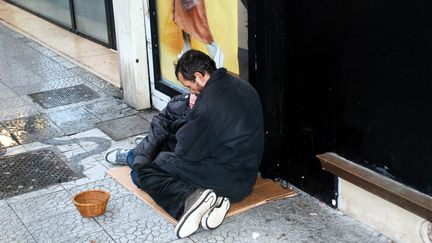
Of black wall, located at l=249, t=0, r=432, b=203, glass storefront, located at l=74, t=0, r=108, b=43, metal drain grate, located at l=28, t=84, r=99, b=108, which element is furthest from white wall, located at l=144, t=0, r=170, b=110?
glass storefront, located at l=74, t=0, r=108, b=43

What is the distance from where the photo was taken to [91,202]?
4.20 meters

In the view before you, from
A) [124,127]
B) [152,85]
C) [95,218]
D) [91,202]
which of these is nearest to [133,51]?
[152,85]

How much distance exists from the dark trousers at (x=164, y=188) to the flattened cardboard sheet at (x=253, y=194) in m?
0.09

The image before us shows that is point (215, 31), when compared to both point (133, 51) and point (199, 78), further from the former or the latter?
point (133, 51)

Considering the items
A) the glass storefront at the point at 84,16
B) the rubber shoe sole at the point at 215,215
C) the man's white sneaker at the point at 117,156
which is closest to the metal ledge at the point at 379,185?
the rubber shoe sole at the point at 215,215

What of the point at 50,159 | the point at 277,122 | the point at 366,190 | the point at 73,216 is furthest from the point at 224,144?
the point at 50,159

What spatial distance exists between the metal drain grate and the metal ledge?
3472 mm

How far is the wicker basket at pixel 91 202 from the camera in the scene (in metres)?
4.04

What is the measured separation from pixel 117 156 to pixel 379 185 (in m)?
2.21

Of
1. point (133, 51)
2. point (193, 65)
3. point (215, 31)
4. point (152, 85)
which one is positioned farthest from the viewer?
point (152, 85)

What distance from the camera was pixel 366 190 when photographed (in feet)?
12.1

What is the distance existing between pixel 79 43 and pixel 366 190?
6513 mm

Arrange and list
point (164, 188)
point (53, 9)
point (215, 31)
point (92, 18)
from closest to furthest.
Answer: point (164, 188) < point (215, 31) < point (92, 18) < point (53, 9)

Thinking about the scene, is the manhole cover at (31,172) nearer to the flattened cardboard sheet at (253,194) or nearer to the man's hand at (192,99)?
the flattened cardboard sheet at (253,194)
